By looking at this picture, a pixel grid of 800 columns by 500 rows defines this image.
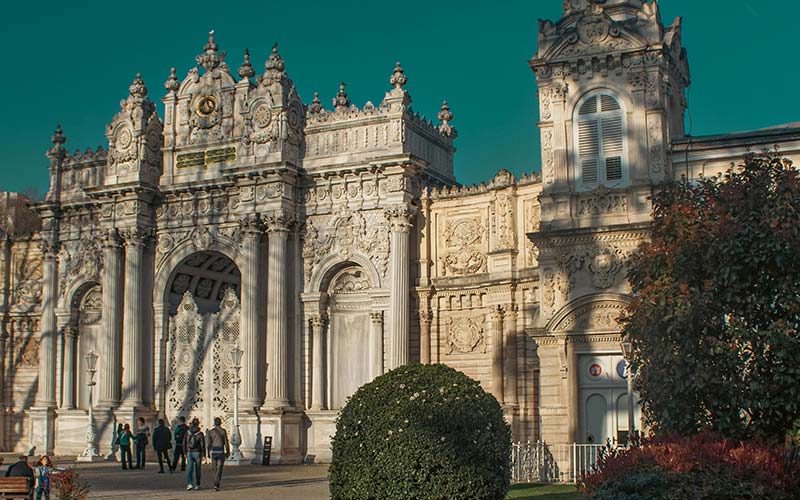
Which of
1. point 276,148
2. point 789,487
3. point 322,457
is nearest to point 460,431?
point 789,487

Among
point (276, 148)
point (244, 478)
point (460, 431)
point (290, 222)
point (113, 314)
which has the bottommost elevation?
point (244, 478)

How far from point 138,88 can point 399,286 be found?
13.1 metres

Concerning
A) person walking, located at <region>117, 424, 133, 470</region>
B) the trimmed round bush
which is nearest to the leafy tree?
Answer: the trimmed round bush

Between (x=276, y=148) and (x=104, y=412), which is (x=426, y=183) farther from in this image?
(x=104, y=412)

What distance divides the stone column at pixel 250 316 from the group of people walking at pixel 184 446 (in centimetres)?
296

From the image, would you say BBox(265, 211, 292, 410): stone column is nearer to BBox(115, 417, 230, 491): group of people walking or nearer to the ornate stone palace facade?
the ornate stone palace facade

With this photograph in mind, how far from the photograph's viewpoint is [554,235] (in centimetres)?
2959

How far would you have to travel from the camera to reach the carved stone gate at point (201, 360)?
39125 millimetres

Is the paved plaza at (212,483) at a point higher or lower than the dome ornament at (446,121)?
lower

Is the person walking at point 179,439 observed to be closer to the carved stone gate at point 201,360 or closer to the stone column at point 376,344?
the carved stone gate at point 201,360

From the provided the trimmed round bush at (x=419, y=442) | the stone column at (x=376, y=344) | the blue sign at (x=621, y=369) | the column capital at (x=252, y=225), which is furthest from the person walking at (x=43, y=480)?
the column capital at (x=252, y=225)

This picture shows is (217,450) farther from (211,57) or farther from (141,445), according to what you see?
(211,57)

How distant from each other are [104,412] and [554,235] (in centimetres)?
1873

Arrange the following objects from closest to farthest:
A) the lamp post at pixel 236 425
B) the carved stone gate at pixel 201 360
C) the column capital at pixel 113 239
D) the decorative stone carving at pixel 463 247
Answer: the lamp post at pixel 236 425 → the decorative stone carving at pixel 463 247 → the carved stone gate at pixel 201 360 → the column capital at pixel 113 239
